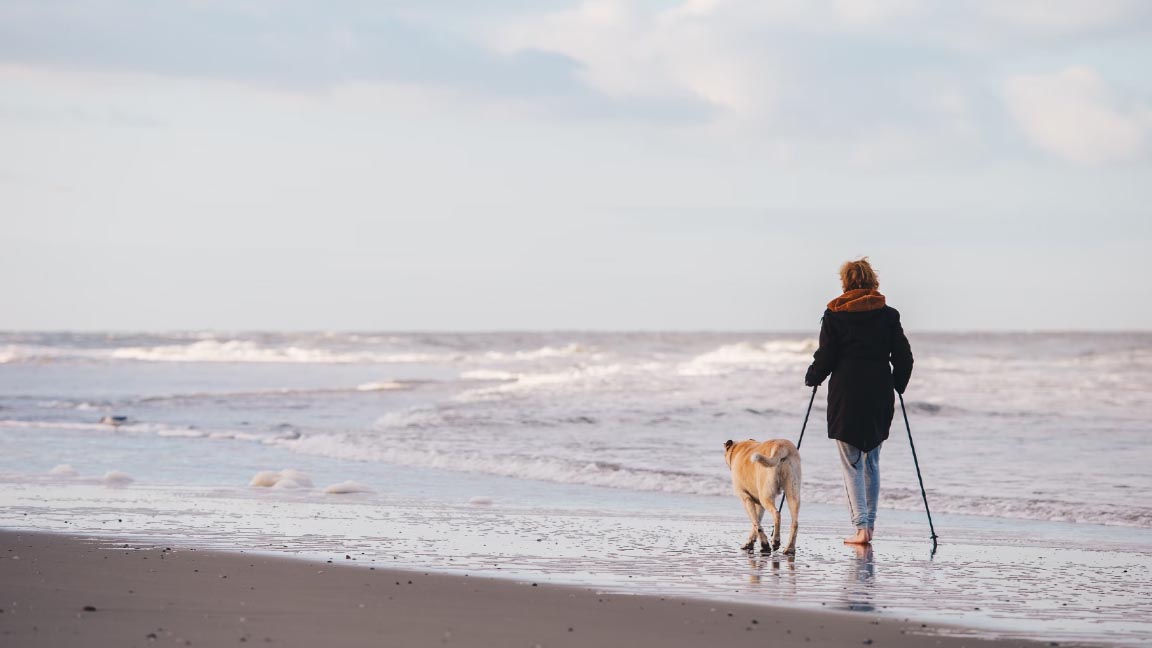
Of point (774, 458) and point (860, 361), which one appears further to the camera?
point (860, 361)

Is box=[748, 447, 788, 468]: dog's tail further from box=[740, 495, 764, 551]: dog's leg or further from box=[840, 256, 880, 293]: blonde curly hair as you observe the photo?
box=[840, 256, 880, 293]: blonde curly hair

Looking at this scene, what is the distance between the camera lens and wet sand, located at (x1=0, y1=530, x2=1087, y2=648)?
4.34 meters

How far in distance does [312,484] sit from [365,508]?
5.75 feet

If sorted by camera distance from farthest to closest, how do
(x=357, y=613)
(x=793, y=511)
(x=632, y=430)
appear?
(x=632, y=430) → (x=793, y=511) → (x=357, y=613)

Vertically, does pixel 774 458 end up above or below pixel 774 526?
above

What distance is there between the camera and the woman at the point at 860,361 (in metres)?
6.87

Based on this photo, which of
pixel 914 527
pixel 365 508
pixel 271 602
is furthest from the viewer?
pixel 365 508

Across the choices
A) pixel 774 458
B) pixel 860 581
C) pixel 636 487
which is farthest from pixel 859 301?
pixel 636 487

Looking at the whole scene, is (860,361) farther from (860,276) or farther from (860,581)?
(860,581)

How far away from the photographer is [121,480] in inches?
405

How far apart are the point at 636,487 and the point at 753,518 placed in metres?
3.81

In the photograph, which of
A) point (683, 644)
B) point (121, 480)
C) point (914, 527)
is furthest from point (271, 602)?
point (121, 480)

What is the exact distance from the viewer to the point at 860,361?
6.89 meters

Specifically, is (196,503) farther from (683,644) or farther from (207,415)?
(207,415)
